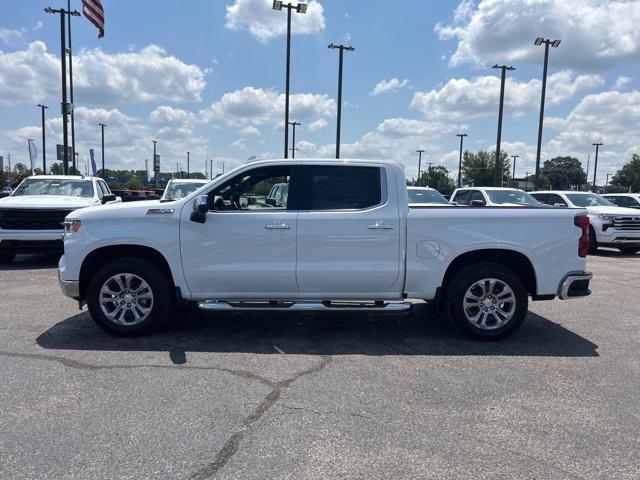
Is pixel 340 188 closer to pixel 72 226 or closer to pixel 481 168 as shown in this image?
pixel 72 226

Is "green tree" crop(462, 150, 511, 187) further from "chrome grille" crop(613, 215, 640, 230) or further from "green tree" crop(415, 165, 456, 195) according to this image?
"chrome grille" crop(613, 215, 640, 230)

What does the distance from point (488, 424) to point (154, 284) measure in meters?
3.57

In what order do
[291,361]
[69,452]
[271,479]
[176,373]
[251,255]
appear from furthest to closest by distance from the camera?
[251,255] < [291,361] < [176,373] < [69,452] < [271,479]

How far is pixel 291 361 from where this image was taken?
474 cm

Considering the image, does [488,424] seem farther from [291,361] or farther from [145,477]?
[145,477]

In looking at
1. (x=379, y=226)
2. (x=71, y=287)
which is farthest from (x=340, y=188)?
(x=71, y=287)

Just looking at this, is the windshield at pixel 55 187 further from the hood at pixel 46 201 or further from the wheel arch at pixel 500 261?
the wheel arch at pixel 500 261

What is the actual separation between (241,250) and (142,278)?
1.11 meters

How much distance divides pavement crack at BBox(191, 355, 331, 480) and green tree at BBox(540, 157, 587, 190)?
132m

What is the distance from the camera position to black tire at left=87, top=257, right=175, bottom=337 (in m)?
5.32

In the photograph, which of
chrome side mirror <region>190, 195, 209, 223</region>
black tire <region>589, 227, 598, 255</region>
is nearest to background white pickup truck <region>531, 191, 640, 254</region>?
black tire <region>589, 227, 598, 255</region>

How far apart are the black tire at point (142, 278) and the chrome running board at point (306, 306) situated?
440mm

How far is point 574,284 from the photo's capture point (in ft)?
17.5

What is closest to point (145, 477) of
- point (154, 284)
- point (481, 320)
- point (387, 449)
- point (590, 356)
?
point (387, 449)
